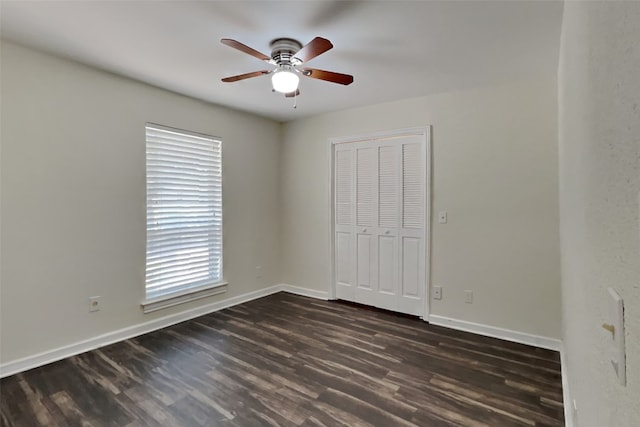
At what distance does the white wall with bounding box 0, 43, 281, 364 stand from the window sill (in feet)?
0.25

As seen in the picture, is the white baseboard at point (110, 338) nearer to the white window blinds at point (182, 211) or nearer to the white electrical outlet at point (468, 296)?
the white window blinds at point (182, 211)

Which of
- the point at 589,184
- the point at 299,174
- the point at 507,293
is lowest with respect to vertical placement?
the point at 507,293

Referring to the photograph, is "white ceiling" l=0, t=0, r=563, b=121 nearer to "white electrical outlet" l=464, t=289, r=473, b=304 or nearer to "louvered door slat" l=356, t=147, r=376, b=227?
"louvered door slat" l=356, t=147, r=376, b=227

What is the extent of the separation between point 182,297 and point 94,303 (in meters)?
0.87

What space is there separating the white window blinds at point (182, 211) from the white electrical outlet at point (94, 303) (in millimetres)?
454

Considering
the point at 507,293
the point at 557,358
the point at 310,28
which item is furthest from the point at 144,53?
the point at 557,358

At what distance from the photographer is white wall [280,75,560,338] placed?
9.59 ft

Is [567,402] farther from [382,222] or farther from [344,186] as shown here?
[344,186]

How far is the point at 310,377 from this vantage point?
240cm

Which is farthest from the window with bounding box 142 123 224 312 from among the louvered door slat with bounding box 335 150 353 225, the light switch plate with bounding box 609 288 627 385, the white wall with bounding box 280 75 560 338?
the light switch plate with bounding box 609 288 627 385

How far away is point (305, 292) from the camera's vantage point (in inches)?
181

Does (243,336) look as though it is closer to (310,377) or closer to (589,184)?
(310,377)

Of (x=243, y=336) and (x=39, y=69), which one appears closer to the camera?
(x=39, y=69)

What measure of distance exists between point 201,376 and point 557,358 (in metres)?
2.97
